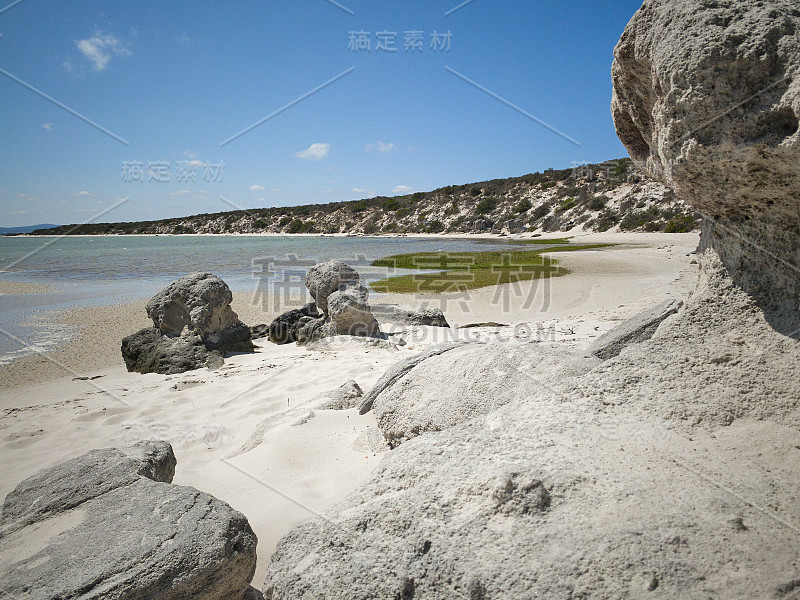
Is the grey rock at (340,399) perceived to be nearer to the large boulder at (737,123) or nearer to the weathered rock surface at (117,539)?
the weathered rock surface at (117,539)

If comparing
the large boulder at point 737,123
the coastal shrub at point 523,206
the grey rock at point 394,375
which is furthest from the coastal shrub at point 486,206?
the large boulder at point 737,123

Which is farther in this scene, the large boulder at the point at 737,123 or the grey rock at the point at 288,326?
the grey rock at the point at 288,326

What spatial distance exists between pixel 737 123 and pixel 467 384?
207 centimetres

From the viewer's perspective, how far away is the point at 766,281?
2469mm

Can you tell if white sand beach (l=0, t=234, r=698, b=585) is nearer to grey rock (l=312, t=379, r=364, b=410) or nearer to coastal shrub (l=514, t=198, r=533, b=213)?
grey rock (l=312, t=379, r=364, b=410)

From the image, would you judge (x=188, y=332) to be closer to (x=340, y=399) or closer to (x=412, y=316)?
(x=412, y=316)

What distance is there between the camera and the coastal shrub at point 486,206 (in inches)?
1966

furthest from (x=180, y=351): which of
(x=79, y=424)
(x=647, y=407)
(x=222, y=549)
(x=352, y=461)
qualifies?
(x=647, y=407)

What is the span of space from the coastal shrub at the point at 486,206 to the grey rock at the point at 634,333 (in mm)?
47638

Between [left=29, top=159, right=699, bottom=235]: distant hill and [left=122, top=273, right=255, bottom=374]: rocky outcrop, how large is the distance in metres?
23.1

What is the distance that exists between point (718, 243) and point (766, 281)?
339 mm

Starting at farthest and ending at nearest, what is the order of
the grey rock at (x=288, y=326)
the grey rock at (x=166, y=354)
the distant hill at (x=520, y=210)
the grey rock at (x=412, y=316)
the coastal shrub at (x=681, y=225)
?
the distant hill at (x=520, y=210) → the coastal shrub at (x=681, y=225) → the grey rock at (x=412, y=316) → the grey rock at (x=288, y=326) → the grey rock at (x=166, y=354)

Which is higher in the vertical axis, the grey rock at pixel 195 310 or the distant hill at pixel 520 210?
the distant hill at pixel 520 210

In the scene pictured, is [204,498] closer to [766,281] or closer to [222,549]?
[222,549]
